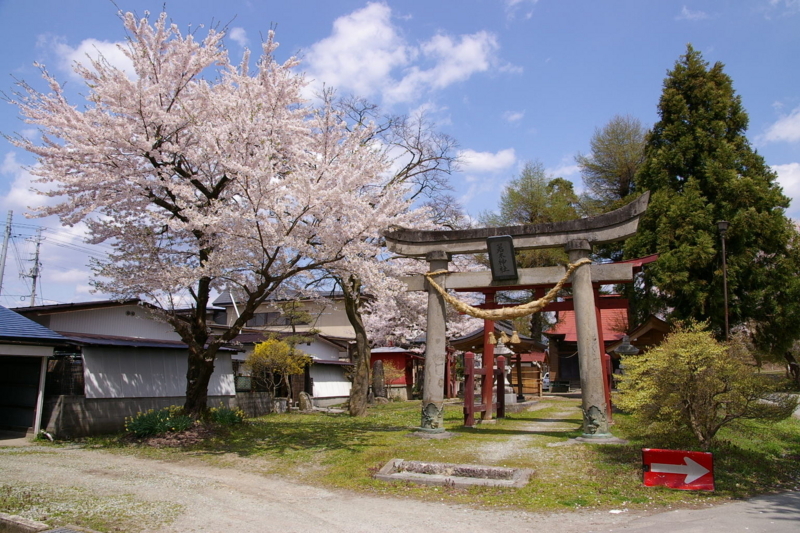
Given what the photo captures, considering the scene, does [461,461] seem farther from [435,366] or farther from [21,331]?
[21,331]

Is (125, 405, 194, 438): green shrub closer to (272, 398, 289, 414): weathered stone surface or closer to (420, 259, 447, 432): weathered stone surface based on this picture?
(420, 259, 447, 432): weathered stone surface

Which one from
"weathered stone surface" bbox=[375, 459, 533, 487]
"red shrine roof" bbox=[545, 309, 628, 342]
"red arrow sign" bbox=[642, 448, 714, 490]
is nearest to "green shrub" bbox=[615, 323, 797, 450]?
"red arrow sign" bbox=[642, 448, 714, 490]

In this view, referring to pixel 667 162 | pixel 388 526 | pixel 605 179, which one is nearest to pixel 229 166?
pixel 388 526

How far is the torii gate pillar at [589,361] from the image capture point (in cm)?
1113

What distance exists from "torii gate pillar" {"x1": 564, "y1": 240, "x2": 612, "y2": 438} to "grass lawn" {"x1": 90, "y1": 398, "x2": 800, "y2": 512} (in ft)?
1.58

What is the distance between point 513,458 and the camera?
10008 mm

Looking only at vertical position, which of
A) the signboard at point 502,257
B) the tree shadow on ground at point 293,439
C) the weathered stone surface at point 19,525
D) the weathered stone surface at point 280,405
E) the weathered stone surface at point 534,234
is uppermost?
the weathered stone surface at point 534,234

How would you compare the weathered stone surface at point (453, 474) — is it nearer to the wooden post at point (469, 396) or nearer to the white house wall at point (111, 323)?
the wooden post at point (469, 396)

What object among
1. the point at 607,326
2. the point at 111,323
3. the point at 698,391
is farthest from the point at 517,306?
the point at 607,326

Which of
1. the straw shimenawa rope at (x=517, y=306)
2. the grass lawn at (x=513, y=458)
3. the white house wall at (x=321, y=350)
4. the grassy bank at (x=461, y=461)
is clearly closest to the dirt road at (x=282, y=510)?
the grassy bank at (x=461, y=461)

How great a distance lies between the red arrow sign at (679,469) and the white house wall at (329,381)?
21167 millimetres

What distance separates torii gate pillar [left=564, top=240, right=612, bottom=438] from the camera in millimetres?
11133

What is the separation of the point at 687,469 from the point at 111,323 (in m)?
19.2

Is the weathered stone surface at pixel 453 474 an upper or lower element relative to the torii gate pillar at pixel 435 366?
lower
